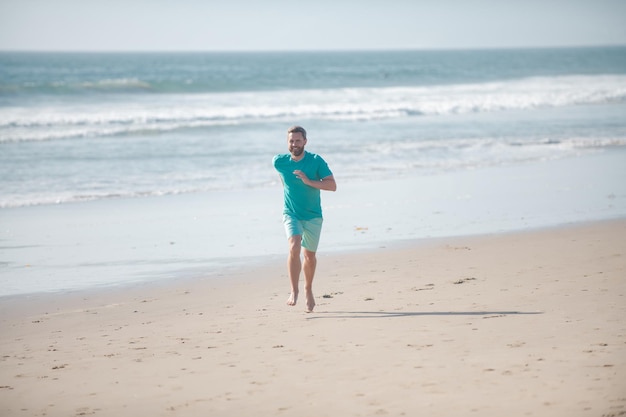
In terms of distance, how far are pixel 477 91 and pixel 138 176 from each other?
30.2m

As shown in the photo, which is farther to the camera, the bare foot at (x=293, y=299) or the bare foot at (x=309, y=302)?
the bare foot at (x=293, y=299)

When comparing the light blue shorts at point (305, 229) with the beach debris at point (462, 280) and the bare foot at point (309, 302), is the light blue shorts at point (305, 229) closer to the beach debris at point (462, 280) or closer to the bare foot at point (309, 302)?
the bare foot at point (309, 302)

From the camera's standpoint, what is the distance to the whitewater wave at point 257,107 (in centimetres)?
2570

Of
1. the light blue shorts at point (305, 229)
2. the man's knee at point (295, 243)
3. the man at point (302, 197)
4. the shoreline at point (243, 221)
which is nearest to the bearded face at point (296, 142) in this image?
the man at point (302, 197)

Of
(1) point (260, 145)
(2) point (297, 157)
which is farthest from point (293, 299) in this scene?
(1) point (260, 145)

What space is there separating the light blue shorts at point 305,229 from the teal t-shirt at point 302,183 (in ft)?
0.12

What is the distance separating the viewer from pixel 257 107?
33.0 metres

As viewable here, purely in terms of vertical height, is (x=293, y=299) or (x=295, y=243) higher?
(x=295, y=243)

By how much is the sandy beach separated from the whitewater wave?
16744mm

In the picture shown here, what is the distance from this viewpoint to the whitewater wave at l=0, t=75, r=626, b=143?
25.7 m

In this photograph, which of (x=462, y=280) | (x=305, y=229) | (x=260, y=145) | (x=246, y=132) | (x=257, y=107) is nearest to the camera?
(x=305, y=229)

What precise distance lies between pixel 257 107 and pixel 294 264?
26.8 meters

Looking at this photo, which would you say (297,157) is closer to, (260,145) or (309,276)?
(309,276)

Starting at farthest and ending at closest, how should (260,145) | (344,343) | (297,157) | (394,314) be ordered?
1. (260,145)
2. (297,157)
3. (394,314)
4. (344,343)
